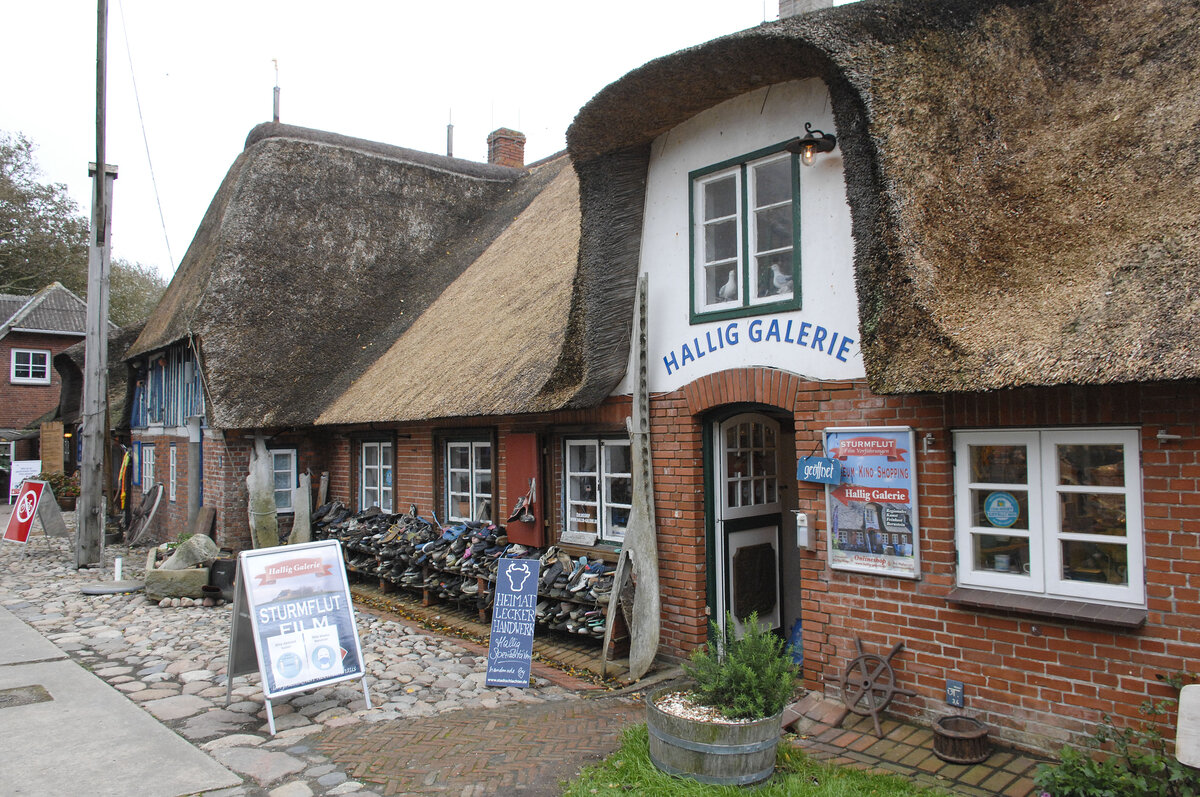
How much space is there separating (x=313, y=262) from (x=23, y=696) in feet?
29.3

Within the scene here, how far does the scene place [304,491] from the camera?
1246 cm

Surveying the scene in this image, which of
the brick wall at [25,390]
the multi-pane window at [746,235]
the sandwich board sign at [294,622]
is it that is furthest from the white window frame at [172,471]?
the brick wall at [25,390]

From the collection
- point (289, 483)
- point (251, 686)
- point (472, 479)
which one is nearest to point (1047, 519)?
point (251, 686)

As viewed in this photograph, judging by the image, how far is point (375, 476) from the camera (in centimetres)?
1213

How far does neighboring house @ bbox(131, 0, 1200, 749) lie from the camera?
433 cm

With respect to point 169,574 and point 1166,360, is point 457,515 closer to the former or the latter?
point 169,574

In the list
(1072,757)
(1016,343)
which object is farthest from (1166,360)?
(1072,757)

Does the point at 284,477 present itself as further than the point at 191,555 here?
Yes

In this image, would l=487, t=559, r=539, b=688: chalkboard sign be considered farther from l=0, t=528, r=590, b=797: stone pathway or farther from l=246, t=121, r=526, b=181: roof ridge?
l=246, t=121, r=526, b=181: roof ridge

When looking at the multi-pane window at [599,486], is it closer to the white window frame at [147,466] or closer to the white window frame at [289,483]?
the white window frame at [289,483]

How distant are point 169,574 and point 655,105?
843cm

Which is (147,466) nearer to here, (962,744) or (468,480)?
(468,480)

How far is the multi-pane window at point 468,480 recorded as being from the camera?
9.86 metres

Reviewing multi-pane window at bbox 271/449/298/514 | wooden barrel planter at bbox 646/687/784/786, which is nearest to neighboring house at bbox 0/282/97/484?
multi-pane window at bbox 271/449/298/514
